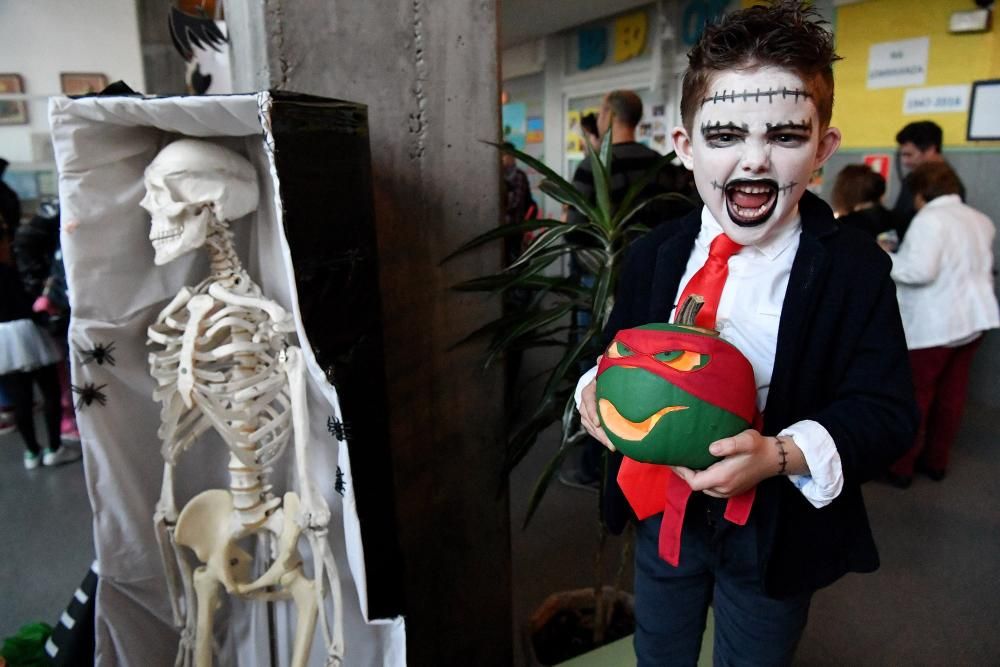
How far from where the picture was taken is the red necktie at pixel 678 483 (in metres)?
1.04

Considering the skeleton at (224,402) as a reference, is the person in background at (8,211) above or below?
above

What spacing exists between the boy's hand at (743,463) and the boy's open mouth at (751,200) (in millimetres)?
299

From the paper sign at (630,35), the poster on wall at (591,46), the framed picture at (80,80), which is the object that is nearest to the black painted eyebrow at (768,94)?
the framed picture at (80,80)

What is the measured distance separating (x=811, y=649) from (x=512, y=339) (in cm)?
150

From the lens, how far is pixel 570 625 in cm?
212

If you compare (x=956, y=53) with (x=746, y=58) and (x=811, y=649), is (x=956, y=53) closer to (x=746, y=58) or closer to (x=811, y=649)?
(x=811, y=649)

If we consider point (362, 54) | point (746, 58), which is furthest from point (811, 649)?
point (362, 54)

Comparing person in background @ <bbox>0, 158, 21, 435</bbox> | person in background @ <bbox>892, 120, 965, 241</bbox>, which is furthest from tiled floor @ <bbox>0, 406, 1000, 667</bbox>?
person in background @ <bbox>892, 120, 965, 241</bbox>

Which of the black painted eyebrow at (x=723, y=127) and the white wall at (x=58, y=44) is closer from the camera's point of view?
the black painted eyebrow at (x=723, y=127)

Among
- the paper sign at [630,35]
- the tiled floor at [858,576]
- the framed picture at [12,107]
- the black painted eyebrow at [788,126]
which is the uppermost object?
the paper sign at [630,35]

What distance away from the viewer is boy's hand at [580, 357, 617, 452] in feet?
3.49

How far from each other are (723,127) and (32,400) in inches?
157

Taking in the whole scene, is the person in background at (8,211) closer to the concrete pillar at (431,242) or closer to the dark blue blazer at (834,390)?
the concrete pillar at (431,242)

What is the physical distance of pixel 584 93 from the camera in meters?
7.29
